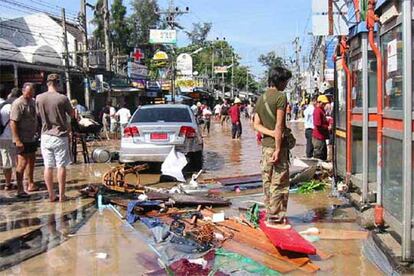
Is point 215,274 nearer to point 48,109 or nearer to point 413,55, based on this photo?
point 413,55

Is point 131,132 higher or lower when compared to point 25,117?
lower

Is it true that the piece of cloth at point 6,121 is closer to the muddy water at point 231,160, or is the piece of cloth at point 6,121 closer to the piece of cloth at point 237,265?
the muddy water at point 231,160

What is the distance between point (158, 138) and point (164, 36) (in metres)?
40.3

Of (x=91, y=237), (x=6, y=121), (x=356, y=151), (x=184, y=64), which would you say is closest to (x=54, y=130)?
(x=6, y=121)

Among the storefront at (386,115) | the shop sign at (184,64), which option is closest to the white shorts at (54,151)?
the storefront at (386,115)

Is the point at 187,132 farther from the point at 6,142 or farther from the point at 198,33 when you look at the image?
the point at 198,33

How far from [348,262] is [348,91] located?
12.8ft

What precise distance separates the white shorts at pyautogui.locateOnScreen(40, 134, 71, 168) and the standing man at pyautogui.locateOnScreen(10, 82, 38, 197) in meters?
0.93

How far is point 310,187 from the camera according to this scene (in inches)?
374

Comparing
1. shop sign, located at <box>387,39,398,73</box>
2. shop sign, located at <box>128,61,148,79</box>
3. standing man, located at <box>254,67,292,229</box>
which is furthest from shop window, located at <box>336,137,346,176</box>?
shop sign, located at <box>128,61,148,79</box>

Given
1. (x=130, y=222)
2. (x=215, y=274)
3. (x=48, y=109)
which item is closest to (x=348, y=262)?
(x=215, y=274)

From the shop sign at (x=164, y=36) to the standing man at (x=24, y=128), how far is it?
41839 millimetres

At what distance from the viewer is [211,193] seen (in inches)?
365

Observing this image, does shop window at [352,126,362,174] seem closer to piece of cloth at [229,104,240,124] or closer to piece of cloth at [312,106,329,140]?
piece of cloth at [312,106,329,140]
